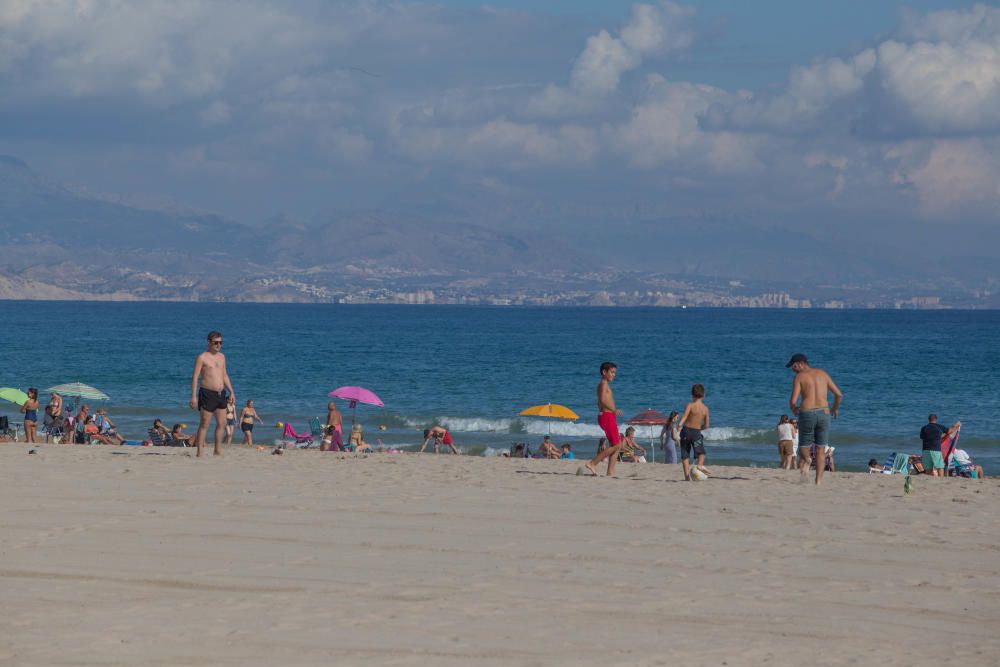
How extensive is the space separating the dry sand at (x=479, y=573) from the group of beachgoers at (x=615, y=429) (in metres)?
1.11

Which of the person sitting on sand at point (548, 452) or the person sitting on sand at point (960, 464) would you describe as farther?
the person sitting on sand at point (548, 452)

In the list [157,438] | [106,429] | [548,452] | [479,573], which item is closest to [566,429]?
[548,452]

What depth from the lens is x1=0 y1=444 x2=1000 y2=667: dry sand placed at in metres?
6.38

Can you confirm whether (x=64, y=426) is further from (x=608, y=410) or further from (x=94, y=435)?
(x=608, y=410)

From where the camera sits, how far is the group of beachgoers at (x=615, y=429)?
13.7 m

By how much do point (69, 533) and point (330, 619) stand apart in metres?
3.32

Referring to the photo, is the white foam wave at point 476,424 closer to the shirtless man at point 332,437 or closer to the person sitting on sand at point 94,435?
the shirtless man at point 332,437

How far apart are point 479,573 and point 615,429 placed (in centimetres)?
610

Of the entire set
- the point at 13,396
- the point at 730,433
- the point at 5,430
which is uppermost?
the point at 730,433

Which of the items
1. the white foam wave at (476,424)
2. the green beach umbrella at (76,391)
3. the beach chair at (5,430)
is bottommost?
the beach chair at (5,430)

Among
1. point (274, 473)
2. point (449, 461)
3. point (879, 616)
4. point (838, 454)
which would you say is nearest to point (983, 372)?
point (838, 454)

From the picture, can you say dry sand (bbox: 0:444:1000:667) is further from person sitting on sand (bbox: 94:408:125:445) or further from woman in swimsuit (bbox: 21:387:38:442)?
person sitting on sand (bbox: 94:408:125:445)

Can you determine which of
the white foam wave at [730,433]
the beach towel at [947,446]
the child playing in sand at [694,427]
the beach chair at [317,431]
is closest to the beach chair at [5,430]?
the beach chair at [317,431]

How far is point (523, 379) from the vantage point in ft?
173
